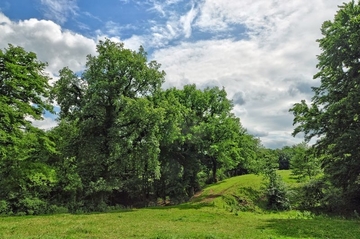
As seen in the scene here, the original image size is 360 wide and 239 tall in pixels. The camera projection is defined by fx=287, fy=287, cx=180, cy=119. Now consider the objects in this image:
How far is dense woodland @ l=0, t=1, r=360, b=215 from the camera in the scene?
79.8 feet

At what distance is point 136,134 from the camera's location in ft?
110

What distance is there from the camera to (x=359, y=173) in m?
26.2

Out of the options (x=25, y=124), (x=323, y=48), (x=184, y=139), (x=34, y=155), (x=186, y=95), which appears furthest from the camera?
(x=186, y=95)

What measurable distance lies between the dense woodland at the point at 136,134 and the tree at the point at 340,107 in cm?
10

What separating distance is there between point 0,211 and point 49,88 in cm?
1303

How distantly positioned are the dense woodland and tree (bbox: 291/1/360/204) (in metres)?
0.10

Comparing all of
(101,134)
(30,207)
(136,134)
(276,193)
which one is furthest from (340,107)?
(30,207)

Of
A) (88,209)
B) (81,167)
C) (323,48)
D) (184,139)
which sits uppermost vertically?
(323,48)

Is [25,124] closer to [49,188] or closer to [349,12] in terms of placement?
[49,188]

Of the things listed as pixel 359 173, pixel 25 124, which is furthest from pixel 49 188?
pixel 359 173

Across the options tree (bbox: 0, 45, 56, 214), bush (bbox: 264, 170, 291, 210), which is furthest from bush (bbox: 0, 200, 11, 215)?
bush (bbox: 264, 170, 291, 210)

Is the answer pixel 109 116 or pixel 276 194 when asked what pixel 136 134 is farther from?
pixel 276 194

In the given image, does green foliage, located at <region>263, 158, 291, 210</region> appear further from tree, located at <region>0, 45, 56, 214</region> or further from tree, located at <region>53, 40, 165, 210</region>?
tree, located at <region>0, 45, 56, 214</region>

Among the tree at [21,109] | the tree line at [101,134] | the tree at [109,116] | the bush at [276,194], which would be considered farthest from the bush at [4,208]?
the bush at [276,194]
